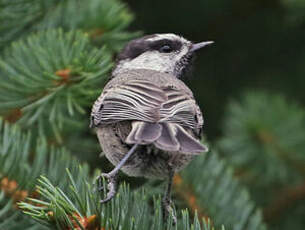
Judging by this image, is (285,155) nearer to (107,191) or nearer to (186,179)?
(186,179)

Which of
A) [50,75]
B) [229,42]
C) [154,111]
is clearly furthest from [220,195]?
[229,42]

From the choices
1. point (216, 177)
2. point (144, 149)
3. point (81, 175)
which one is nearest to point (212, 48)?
point (216, 177)

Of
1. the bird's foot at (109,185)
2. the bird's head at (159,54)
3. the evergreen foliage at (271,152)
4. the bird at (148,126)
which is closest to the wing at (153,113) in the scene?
the bird at (148,126)

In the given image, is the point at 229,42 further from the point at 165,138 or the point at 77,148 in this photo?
the point at 165,138

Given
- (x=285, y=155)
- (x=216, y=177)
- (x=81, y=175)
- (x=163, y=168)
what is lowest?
(x=285, y=155)

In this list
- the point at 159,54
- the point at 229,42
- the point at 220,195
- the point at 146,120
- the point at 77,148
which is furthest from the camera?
the point at 229,42

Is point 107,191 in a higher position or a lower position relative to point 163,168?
higher

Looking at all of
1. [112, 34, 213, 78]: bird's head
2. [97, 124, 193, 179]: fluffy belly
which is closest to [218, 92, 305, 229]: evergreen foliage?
[112, 34, 213, 78]: bird's head
